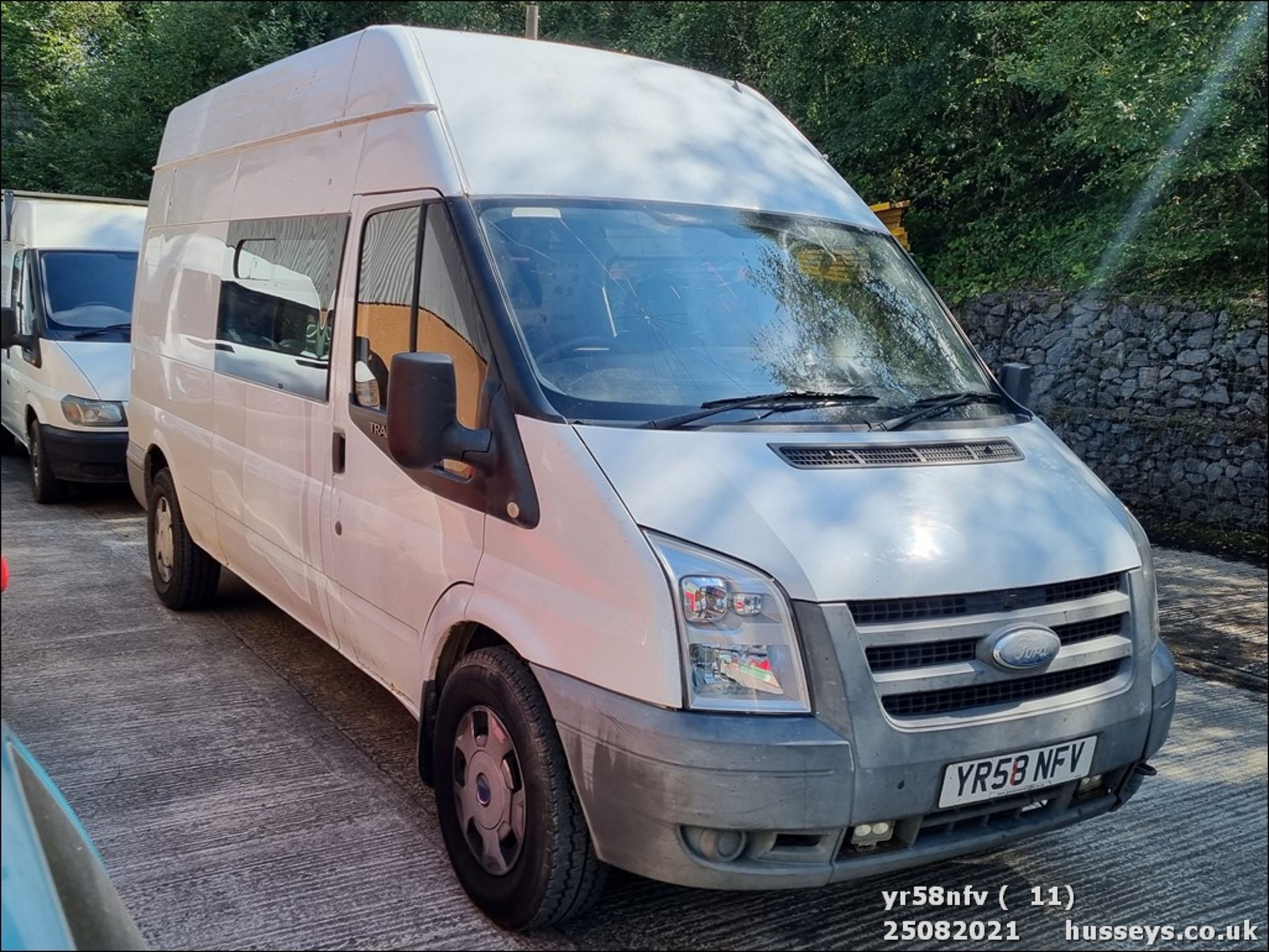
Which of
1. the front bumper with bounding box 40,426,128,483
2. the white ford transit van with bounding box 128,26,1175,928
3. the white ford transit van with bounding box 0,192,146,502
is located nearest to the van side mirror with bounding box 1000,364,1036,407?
the white ford transit van with bounding box 128,26,1175,928

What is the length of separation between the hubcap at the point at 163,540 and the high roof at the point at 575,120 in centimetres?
269

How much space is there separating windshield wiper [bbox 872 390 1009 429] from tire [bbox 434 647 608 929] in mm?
1309

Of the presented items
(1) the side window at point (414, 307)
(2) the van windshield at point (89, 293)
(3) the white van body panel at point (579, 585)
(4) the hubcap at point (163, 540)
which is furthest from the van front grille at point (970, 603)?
(2) the van windshield at point (89, 293)

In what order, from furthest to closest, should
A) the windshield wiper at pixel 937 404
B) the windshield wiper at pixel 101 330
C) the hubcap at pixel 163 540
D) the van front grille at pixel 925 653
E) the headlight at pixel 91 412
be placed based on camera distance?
the windshield wiper at pixel 101 330
the headlight at pixel 91 412
the hubcap at pixel 163 540
the windshield wiper at pixel 937 404
the van front grille at pixel 925 653

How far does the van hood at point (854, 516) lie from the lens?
9.64ft

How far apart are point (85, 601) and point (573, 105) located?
437cm

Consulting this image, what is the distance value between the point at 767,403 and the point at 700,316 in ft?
1.39

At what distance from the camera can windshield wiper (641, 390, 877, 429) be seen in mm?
3297

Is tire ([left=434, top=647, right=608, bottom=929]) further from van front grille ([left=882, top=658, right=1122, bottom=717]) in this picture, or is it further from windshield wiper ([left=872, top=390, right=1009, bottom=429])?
windshield wiper ([left=872, top=390, right=1009, bottom=429])

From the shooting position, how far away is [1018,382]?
4395 mm

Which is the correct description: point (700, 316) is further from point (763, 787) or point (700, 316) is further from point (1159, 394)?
point (1159, 394)

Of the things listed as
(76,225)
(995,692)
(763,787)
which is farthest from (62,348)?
(995,692)

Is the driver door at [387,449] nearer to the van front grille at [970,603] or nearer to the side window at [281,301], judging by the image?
the side window at [281,301]

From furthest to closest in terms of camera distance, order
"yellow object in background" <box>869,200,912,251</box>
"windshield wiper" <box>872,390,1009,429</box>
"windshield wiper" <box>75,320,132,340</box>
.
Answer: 1. "yellow object in background" <box>869,200,912,251</box>
2. "windshield wiper" <box>75,320,132,340</box>
3. "windshield wiper" <box>872,390,1009,429</box>
